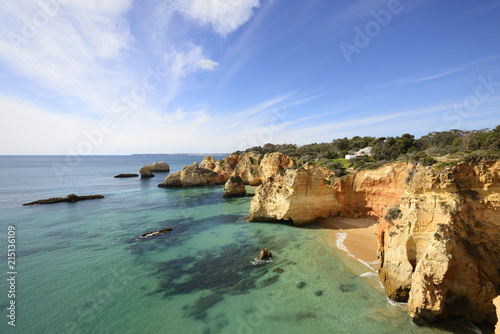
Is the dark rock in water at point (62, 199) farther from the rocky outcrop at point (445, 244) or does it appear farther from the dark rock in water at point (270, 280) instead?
the rocky outcrop at point (445, 244)

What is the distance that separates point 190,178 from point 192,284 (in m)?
36.7

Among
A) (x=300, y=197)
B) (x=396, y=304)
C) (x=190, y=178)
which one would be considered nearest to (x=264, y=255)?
(x=396, y=304)

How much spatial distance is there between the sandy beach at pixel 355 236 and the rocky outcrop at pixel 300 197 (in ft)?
4.73

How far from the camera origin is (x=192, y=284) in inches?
434

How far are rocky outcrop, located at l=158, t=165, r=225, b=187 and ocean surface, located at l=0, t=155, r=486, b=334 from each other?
2567 cm

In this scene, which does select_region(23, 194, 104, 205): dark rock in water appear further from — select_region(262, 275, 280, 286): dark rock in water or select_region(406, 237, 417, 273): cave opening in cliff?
select_region(406, 237, 417, 273): cave opening in cliff

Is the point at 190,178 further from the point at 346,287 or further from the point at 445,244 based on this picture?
the point at 445,244

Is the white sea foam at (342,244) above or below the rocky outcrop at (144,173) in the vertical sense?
below

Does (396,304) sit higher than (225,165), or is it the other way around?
(225,165)

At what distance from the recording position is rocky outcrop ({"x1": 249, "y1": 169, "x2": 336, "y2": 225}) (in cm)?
1881

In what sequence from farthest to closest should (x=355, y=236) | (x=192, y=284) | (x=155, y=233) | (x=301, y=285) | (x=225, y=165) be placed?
(x=225, y=165), (x=155, y=233), (x=355, y=236), (x=192, y=284), (x=301, y=285)

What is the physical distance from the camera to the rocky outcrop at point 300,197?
741 inches

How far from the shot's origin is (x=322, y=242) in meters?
15.8

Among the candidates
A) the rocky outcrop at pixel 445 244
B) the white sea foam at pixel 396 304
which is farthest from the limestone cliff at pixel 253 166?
the white sea foam at pixel 396 304
